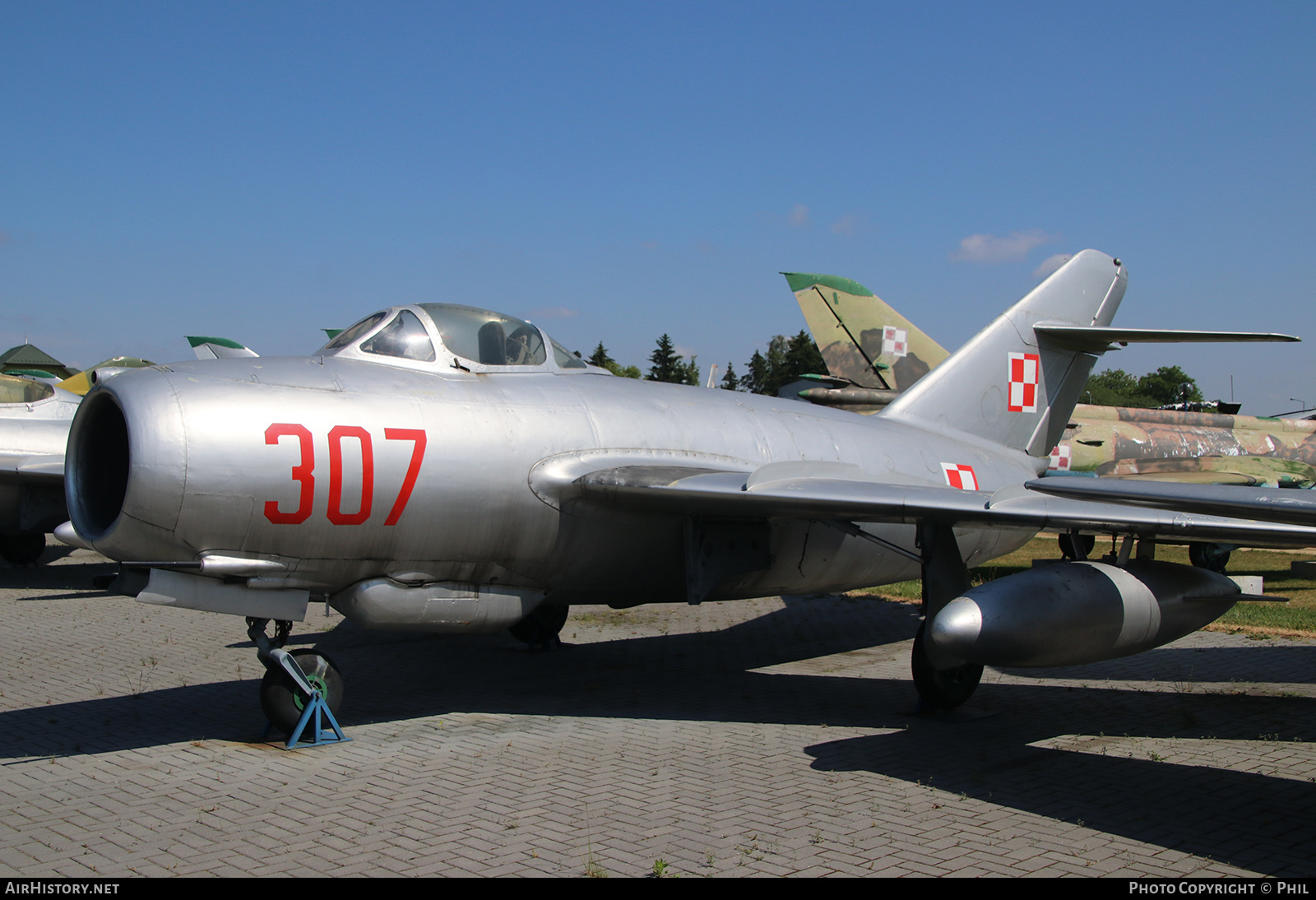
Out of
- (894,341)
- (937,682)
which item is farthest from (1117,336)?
(894,341)

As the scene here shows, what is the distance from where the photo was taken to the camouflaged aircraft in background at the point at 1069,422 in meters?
18.9

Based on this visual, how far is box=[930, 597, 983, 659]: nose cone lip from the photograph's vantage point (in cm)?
566

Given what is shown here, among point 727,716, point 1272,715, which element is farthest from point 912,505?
point 1272,715

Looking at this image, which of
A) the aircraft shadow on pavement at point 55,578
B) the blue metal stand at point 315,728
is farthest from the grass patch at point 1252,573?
the aircraft shadow on pavement at point 55,578

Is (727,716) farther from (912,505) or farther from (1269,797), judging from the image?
(1269,797)

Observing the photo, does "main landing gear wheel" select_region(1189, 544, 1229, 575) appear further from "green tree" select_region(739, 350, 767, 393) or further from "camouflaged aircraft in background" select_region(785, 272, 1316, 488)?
"green tree" select_region(739, 350, 767, 393)

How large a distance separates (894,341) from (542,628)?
11.5 metres

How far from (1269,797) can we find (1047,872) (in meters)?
2.17

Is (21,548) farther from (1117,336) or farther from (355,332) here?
(1117,336)

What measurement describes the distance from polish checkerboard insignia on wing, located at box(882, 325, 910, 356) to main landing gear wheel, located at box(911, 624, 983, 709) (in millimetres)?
12182

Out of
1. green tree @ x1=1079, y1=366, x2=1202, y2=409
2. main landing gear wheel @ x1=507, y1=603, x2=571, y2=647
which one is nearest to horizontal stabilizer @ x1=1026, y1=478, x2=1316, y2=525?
main landing gear wheel @ x1=507, y1=603, x2=571, y2=647

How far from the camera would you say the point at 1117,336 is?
10617 millimetres

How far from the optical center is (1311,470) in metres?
20.2
